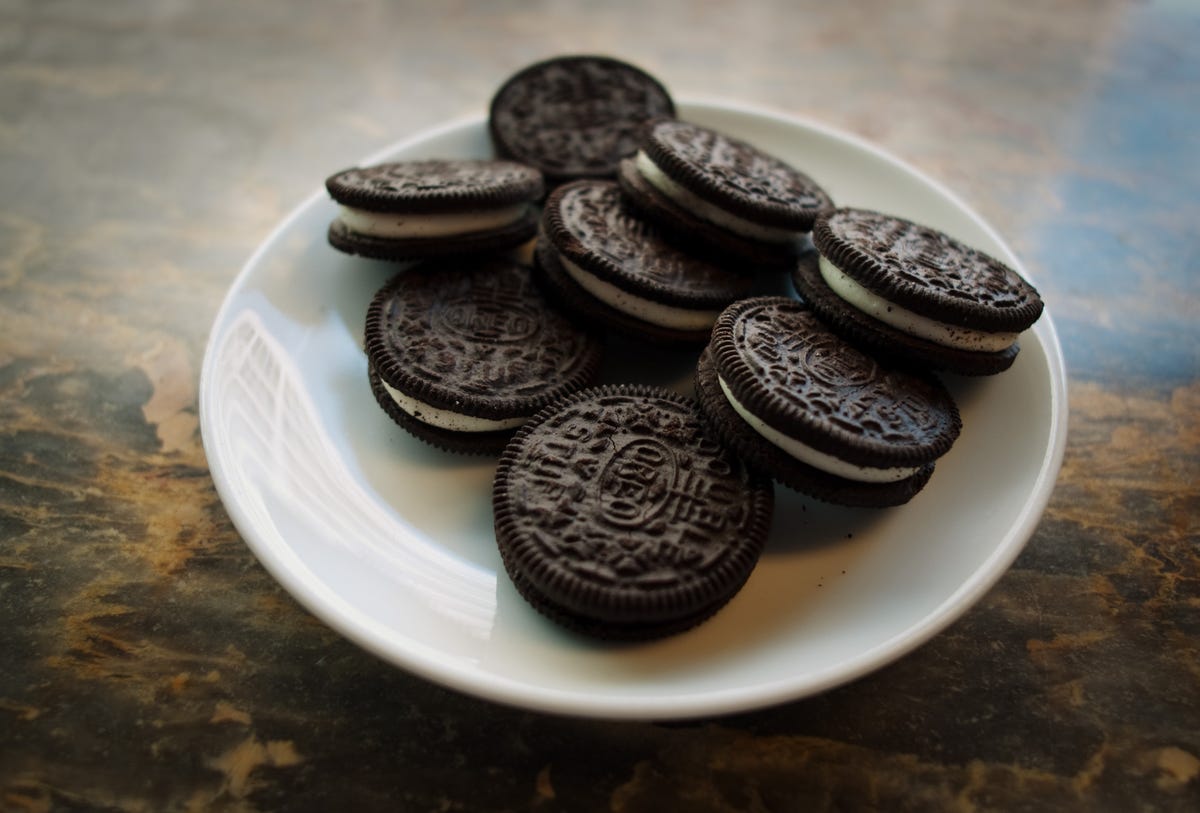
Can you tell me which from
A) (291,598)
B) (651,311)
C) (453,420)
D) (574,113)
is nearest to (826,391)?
(651,311)

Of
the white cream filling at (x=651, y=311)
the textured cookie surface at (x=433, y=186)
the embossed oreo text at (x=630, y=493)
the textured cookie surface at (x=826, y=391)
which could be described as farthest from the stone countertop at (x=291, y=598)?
the white cream filling at (x=651, y=311)

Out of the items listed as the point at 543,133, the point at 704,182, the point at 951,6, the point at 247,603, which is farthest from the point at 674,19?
the point at 247,603

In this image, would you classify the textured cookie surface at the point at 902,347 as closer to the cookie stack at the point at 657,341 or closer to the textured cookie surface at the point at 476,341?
the cookie stack at the point at 657,341

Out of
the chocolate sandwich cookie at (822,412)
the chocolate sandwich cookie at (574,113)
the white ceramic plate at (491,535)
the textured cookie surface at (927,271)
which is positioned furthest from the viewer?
the chocolate sandwich cookie at (574,113)

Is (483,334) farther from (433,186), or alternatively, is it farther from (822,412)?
(822,412)

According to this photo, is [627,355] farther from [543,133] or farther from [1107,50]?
[1107,50]

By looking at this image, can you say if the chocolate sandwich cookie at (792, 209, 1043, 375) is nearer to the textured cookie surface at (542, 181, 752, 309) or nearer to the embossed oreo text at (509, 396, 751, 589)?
the textured cookie surface at (542, 181, 752, 309)
